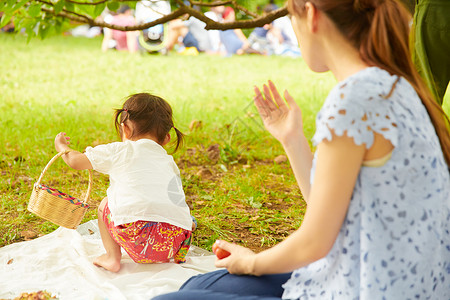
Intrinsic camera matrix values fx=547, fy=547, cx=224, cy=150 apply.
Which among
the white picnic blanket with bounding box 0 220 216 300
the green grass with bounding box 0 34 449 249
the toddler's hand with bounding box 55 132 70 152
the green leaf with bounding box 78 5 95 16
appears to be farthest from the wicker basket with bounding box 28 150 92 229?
the green leaf with bounding box 78 5 95 16

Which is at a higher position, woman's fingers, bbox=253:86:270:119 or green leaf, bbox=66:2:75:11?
green leaf, bbox=66:2:75:11

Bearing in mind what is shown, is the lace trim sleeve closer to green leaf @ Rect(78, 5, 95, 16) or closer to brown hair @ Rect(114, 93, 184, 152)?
brown hair @ Rect(114, 93, 184, 152)

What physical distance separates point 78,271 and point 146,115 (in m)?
0.71

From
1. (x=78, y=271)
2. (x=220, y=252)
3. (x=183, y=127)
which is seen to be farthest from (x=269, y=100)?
(x=183, y=127)

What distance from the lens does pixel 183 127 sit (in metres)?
4.39

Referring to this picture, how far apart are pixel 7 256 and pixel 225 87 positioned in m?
4.27

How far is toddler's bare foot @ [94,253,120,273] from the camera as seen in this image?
88.7 inches

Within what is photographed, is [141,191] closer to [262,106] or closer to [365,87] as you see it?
[262,106]

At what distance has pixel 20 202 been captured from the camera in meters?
2.96

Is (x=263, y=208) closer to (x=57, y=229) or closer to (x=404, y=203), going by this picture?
(x=57, y=229)

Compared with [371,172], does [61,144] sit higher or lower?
lower

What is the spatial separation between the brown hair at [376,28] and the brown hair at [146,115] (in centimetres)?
111

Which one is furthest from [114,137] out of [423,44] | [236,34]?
[236,34]

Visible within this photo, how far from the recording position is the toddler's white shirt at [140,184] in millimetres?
2139
